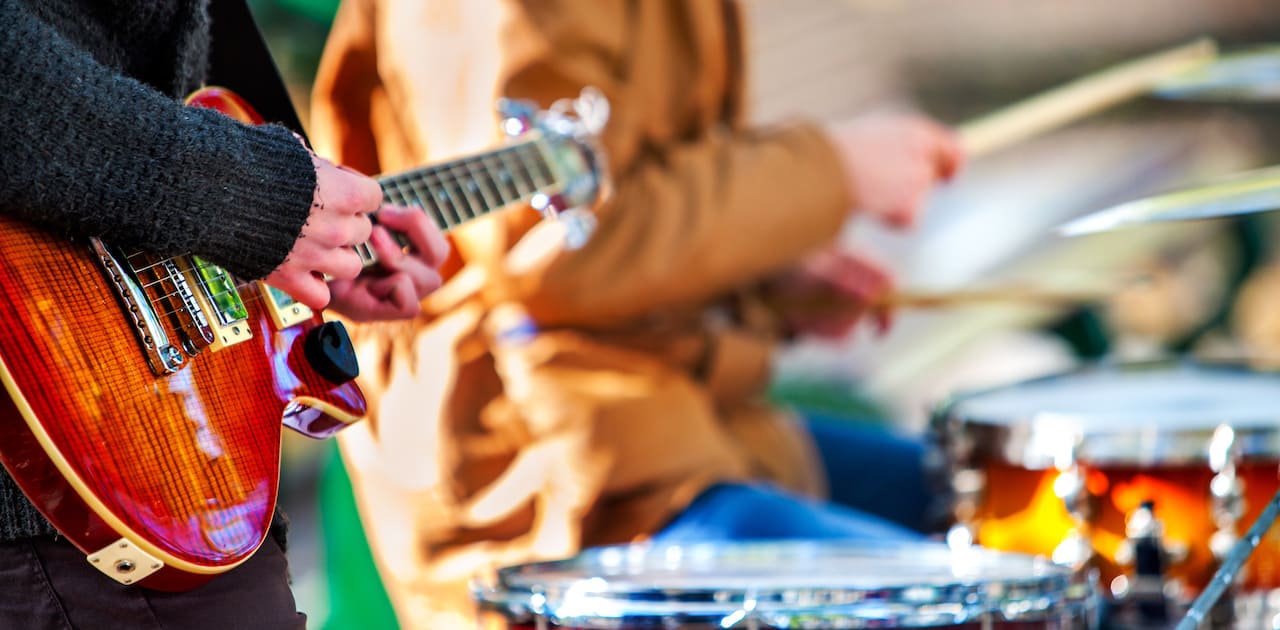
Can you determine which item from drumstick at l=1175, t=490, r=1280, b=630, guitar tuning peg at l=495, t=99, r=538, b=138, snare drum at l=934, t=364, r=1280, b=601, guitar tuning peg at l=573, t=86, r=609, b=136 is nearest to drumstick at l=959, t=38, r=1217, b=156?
snare drum at l=934, t=364, r=1280, b=601

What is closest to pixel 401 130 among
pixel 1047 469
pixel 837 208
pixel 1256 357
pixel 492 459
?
pixel 492 459

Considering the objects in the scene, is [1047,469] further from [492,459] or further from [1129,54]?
[1129,54]

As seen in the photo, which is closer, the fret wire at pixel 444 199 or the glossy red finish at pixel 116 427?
the glossy red finish at pixel 116 427

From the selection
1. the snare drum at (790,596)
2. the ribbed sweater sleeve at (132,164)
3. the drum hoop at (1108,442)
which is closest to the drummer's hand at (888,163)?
the drum hoop at (1108,442)

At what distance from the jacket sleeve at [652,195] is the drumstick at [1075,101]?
371mm

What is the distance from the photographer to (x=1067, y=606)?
1.14 metres

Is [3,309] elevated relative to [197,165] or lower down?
lower down

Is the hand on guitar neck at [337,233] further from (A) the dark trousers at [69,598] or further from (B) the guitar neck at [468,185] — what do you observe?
(A) the dark trousers at [69,598]

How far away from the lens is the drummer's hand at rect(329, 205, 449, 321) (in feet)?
3.54

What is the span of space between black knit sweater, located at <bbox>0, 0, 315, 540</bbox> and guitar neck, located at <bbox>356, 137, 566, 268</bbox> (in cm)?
17

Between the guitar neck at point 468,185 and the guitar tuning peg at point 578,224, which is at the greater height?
the guitar tuning peg at point 578,224

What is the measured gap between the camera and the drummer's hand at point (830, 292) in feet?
6.69

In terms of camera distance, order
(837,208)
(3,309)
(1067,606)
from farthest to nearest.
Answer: (837,208)
(1067,606)
(3,309)

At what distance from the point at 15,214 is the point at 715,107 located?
113cm
